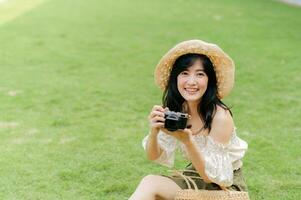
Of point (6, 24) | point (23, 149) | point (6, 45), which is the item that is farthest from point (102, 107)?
point (6, 24)

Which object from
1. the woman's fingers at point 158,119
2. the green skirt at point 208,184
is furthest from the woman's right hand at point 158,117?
the green skirt at point 208,184

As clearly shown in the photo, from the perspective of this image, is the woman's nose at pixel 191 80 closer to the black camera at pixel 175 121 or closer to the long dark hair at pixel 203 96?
the long dark hair at pixel 203 96

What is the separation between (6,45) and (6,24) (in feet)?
5.63

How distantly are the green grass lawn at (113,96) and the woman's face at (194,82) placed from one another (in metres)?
1.02

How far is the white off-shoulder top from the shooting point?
8.38ft

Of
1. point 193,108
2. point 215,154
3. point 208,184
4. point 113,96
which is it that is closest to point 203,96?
point 193,108

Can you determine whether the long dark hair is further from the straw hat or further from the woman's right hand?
the woman's right hand

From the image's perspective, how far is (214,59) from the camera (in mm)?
2676

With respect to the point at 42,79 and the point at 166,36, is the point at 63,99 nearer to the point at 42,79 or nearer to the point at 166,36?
the point at 42,79

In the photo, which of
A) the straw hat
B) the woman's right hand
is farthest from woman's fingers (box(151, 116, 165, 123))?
the straw hat

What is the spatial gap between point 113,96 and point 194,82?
279 centimetres

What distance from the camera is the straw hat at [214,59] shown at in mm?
2645

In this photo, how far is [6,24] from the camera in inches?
364

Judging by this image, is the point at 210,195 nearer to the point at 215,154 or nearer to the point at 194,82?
the point at 215,154
